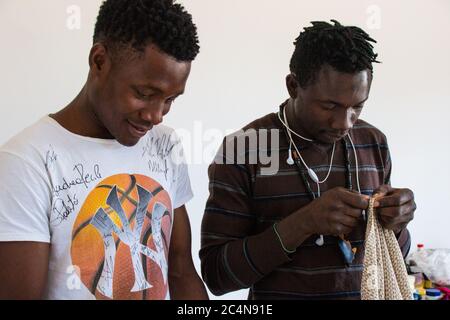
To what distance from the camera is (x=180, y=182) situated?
938mm

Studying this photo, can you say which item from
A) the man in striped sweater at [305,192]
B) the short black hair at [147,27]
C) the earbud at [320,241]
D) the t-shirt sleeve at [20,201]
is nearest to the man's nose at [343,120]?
the man in striped sweater at [305,192]

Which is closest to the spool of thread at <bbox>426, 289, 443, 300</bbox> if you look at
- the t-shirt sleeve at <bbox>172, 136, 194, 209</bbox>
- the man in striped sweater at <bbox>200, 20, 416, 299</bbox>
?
the man in striped sweater at <bbox>200, 20, 416, 299</bbox>

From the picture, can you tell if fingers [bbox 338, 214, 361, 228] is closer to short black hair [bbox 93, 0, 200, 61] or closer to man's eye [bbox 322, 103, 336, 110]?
man's eye [bbox 322, 103, 336, 110]

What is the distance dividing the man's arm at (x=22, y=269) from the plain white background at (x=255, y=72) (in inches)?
55.3

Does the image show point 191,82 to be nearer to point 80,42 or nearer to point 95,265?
point 80,42

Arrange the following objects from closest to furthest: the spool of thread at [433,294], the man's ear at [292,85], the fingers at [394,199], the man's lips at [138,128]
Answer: the man's lips at [138,128] → the fingers at [394,199] → the man's ear at [292,85] → the spool of thread at [433,294]

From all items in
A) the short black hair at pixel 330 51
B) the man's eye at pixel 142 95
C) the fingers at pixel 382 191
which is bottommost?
the fingers at pixel 382 191

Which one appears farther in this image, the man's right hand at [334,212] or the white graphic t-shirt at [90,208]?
the man's right hand at [334,212]

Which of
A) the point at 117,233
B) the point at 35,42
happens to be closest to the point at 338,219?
the point at 117,233

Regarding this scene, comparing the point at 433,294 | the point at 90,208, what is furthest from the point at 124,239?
the point at 433,294

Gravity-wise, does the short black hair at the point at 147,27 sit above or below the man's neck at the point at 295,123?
above

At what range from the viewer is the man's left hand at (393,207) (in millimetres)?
901

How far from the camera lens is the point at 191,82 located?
216 centimetres

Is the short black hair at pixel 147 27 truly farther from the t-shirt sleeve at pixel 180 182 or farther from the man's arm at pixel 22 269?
the man's arm at pixel 22 269
